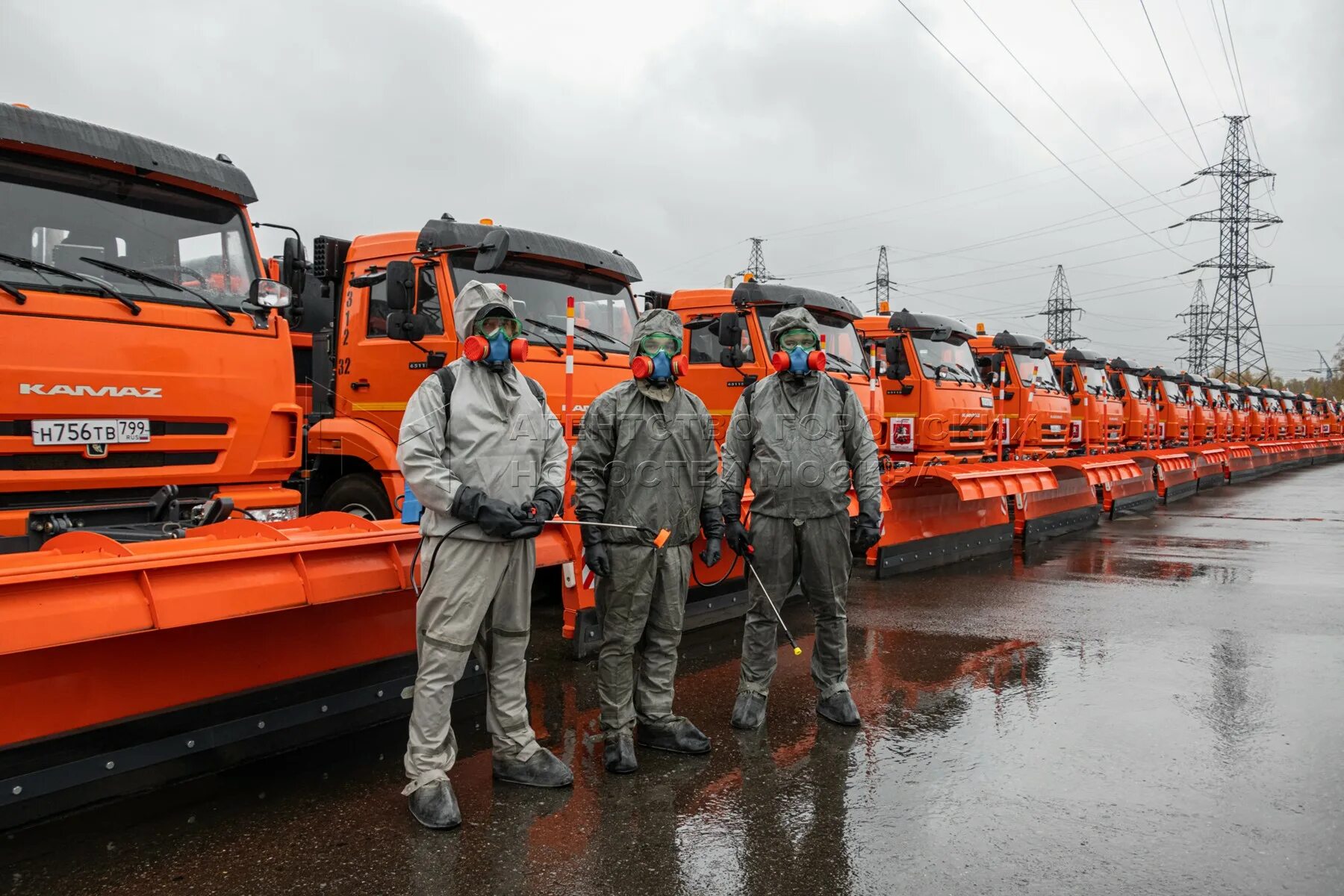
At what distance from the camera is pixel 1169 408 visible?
78.0 ft

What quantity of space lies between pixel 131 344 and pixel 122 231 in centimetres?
74

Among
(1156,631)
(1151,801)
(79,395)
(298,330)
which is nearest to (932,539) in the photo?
(1156,631)

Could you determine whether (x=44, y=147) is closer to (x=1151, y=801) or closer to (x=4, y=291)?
(x=4, y=291)

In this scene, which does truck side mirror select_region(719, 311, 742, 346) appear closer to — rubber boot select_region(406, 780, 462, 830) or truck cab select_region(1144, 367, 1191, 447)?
rubber boot select_region(406, 780, 462, 830)

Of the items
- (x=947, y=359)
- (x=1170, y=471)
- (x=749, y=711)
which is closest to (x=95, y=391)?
(x=749, y=711)

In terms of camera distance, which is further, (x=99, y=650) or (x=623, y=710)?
(x=623, y=710)

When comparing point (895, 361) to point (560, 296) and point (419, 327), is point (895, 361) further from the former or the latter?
point (419, 327)

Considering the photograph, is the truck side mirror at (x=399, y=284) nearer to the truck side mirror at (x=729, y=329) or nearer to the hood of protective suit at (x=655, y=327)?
the hood of protective suit at (x=655, y=327)

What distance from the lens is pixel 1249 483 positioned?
2556cm

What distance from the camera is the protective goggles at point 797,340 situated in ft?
15.5

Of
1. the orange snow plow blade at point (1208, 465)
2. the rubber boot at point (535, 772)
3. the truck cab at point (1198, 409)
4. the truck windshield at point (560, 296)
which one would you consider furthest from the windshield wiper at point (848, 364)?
the truck cab at point (1198, 409)

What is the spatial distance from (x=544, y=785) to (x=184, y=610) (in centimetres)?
159

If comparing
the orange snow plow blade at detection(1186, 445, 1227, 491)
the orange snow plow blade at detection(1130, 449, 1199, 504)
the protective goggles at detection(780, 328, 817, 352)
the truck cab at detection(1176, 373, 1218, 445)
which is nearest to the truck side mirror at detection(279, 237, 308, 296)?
the protective goggles at detection(780, 328, 817, 352)

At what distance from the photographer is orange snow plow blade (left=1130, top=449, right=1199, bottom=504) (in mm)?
18188
